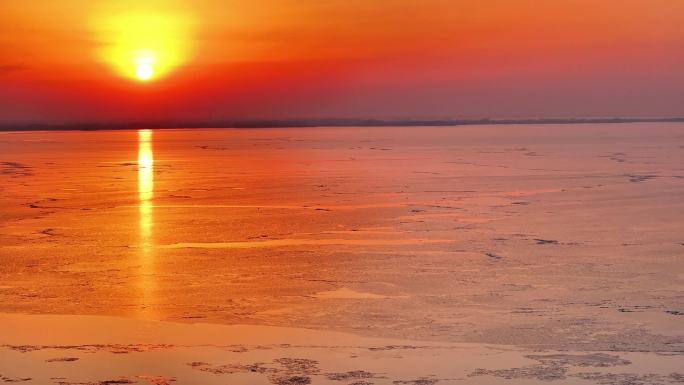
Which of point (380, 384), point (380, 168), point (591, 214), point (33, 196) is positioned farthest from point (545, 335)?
point (380, 168)

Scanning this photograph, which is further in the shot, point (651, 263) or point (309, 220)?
point (309, 220)

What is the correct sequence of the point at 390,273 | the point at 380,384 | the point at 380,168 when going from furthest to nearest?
the point at 380,168 < the point at 390,273 < the point at 380,384

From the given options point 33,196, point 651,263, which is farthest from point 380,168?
point 651,263

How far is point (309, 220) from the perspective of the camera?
1109cm

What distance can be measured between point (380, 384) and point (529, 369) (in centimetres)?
86

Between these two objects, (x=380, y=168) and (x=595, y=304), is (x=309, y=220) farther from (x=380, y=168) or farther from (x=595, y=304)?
(x=380, y=168)

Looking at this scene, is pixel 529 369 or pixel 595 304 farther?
pixel 595 304

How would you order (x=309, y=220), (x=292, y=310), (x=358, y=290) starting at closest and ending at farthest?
Answer: (x=292, y=310), (x=358, y=290), (x=309, y=220)

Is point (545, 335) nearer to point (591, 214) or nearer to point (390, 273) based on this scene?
point (390, 273)

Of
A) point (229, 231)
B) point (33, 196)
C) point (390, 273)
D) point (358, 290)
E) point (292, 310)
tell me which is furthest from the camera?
point (33, 196)

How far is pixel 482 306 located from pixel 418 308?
0.45m

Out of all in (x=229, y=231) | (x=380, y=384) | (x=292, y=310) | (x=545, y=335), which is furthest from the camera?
(x=229, y=231)

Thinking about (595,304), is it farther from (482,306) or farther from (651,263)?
(651,263)

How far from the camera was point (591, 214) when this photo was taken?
11.5 meters
